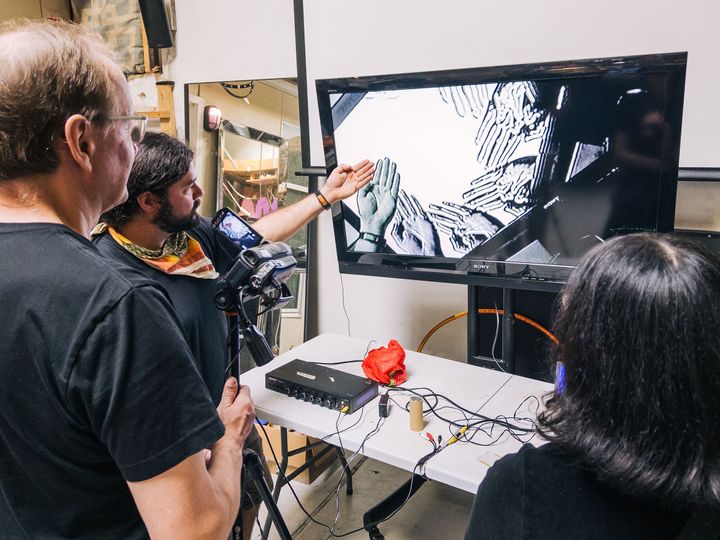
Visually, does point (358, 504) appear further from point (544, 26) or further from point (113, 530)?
point (544, 26)

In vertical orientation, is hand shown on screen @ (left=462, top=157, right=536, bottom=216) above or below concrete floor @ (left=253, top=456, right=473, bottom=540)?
above

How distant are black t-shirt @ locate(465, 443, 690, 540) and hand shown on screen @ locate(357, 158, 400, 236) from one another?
1.19m

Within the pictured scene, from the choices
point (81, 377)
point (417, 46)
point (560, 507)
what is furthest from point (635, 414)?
point (417, 46)

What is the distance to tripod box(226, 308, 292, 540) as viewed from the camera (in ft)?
4.37

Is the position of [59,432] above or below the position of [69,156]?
below

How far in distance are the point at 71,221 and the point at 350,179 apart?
4.04 feet

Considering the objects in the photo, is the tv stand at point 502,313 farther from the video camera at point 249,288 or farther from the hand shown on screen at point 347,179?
the video camera at point 249,288

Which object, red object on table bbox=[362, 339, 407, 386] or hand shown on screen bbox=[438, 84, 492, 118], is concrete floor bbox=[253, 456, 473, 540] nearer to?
red object on table bbox=[362, 339, 407, 386]

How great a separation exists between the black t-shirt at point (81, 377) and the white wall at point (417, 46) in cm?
160

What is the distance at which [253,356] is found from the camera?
53.4 inches

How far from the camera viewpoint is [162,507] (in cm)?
73

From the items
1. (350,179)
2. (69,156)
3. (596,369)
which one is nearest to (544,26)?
(350,179)

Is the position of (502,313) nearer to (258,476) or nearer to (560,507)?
(258,476)

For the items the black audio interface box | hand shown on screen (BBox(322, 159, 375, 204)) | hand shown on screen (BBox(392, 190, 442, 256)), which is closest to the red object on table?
the black audio interface box
